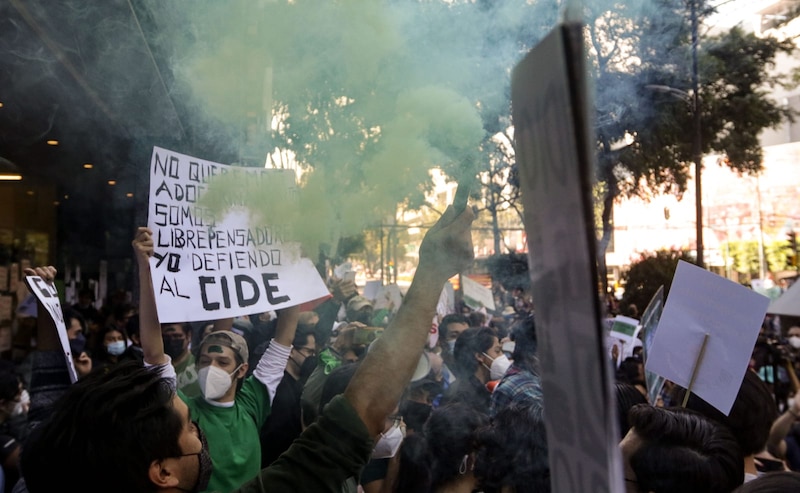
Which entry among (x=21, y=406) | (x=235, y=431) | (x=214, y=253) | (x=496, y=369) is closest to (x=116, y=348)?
(x=21, y=406)

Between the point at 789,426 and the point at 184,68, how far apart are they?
11.7 feet

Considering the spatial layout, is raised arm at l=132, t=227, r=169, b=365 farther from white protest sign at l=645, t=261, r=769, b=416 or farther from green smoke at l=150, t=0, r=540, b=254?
white protest sign at l=645, t=261, r=769, b=416

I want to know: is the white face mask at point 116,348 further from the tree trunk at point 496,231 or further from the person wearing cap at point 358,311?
the tree trunk at point 496,231

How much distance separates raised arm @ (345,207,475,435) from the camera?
60.4 inches

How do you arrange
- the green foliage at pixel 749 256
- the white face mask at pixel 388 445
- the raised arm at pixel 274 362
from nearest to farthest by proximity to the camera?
the white face mask at pixel 388 445, the raised arm at pixel 274 362, the green foliage at pixel 749 256

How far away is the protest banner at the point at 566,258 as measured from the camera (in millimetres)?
851

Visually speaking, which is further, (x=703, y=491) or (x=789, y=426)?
(x=789, y=426)

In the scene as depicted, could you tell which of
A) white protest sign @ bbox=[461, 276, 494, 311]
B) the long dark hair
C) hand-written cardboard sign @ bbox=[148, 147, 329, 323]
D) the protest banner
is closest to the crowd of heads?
the long dark hair

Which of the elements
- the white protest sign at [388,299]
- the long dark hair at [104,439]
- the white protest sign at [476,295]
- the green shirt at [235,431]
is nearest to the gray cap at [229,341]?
the green shirt at [235,431]

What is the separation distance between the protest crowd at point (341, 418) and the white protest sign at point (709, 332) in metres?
0.22

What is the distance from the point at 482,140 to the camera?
2398 millimetres

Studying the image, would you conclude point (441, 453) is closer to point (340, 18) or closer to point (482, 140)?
point (482, 140)

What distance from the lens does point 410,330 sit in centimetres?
162

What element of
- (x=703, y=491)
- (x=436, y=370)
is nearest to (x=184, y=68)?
(x=436, y=370)
